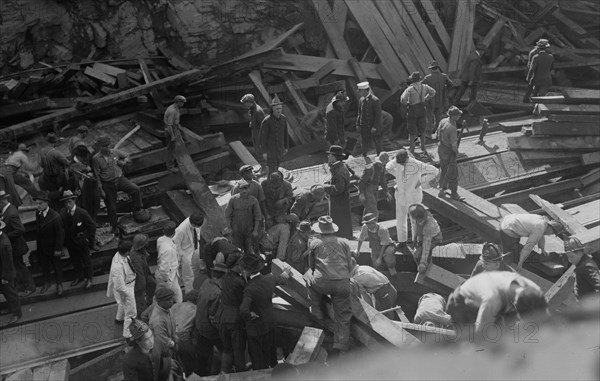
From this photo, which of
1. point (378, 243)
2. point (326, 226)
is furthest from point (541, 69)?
point (326, 226)

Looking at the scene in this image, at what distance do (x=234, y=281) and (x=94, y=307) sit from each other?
2936mm

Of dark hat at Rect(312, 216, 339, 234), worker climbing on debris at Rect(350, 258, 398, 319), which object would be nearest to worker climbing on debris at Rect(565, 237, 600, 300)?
worker climbing on debris at Rect(350, 258, 398, 319)

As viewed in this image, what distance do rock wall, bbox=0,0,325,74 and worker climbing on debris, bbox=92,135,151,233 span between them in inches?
200

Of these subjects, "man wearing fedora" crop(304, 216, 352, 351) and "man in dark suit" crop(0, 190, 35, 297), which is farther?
"man in dark suit" crop(0, 190, 35, 297)

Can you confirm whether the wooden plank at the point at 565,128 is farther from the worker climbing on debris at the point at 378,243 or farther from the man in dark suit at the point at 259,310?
the man in dark suit at the point at 259,310

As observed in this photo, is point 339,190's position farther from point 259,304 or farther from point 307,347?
point 307,347

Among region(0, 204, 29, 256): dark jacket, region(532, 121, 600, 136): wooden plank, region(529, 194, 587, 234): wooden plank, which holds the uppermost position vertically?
region(0, 204, 29, 256): dark jacket

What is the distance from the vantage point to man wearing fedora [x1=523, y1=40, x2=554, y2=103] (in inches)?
567

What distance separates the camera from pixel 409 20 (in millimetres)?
16281

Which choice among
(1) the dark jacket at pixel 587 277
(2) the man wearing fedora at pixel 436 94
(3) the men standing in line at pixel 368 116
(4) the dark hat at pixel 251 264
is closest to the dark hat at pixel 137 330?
(4) the dark hat at pixel 251 264

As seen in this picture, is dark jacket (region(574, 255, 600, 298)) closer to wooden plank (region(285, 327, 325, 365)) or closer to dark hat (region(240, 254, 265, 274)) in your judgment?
wooden plank (region(285, 327, 325, 365))

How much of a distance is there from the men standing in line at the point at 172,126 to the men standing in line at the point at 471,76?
700 cm

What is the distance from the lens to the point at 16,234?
8695 millimetres

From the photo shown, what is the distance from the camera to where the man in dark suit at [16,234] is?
8.64m
